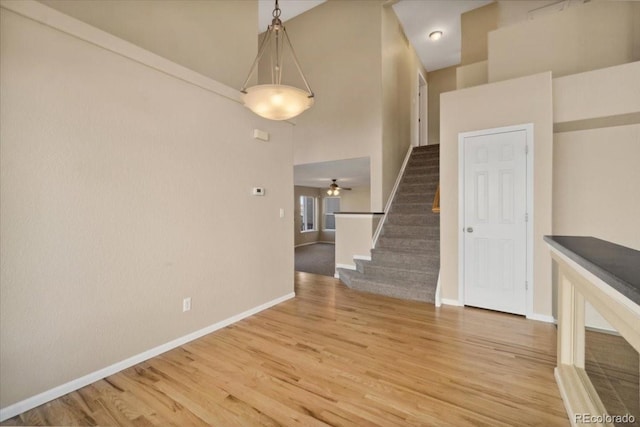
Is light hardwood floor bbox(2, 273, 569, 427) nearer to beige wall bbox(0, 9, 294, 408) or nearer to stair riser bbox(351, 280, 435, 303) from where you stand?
beige wall bbox(0, 9, 294, 408)

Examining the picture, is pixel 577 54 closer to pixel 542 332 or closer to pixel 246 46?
pixel 542 332

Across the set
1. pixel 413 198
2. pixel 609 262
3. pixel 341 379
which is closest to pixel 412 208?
pixel 413 198

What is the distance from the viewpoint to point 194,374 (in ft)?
7.37

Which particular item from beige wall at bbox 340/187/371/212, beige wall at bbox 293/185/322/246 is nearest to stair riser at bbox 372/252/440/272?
beige wall at bbox 293/185/322/246

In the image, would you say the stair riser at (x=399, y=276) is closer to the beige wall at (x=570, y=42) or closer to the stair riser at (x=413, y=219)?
the stair riser at (x=413, y=219)

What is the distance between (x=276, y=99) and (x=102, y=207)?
62.6 inches

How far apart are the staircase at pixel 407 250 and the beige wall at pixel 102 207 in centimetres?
216

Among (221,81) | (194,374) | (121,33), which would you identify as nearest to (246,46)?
(221,81)

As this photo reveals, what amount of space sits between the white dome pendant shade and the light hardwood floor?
2113 millimetres

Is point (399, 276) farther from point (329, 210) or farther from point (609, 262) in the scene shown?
point (329, 210)

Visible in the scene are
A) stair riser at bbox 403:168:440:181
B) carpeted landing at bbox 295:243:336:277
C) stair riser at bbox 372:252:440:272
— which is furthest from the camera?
carpeted landing at bbox 295:243:336:277

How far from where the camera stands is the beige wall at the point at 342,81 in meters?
5.08

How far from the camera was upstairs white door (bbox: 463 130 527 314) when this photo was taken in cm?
327

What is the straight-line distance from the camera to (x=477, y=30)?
530 centimetres
